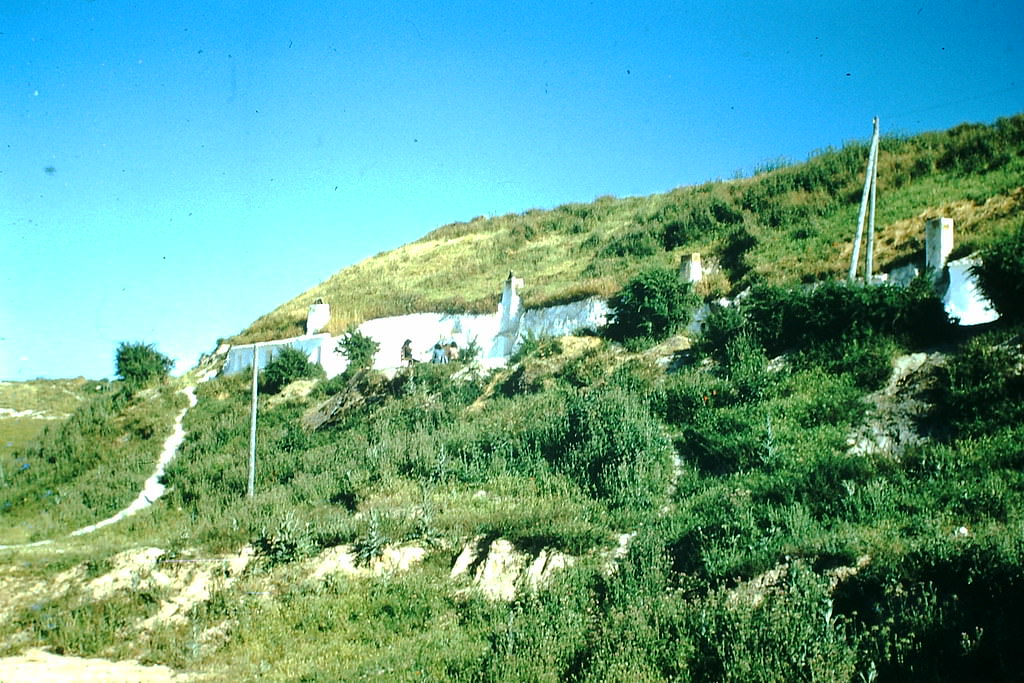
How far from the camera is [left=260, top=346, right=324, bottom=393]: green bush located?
2973cm

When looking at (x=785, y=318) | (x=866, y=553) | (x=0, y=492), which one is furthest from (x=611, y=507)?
(x=0, y=492)

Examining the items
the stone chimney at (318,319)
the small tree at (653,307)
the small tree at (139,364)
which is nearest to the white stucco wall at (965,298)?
the small tree at (653,307)

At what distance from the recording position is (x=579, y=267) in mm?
36531

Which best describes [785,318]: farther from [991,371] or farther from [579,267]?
[579,267]

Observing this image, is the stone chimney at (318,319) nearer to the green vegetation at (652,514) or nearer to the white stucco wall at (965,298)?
the green vegetation at (652,514)

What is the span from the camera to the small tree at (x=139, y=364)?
3566 cm

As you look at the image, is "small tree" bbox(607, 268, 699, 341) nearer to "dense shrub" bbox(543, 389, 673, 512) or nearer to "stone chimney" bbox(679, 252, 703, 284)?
"stone chimney" bbox(679, 252, 703, 284)

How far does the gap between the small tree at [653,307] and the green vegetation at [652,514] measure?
105 millimetres

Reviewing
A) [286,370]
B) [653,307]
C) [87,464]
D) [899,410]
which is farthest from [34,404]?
[899,410]

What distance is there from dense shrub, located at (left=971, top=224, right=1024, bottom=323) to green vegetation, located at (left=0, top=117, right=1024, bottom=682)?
26cm

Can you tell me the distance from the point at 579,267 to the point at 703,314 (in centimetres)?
1444

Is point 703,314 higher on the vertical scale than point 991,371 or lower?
higher

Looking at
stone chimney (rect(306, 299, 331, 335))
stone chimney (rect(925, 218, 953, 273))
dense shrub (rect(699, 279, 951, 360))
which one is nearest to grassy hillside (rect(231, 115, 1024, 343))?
stone chimney (rect(925, 218, 953, 273))

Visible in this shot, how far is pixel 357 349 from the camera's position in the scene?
30.4m
